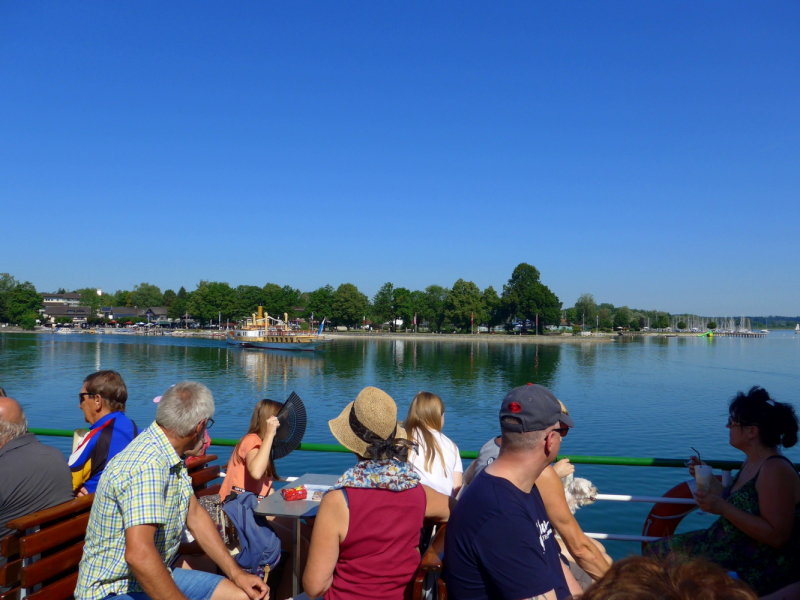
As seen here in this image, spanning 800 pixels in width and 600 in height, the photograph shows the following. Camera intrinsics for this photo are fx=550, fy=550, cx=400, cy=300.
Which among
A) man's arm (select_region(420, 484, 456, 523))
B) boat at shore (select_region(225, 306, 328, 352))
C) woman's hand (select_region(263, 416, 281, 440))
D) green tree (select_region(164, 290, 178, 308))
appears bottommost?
boat at shore (select_region(225, 306, 328, 352))

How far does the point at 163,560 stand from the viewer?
2.49 m

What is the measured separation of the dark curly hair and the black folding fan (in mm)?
2686

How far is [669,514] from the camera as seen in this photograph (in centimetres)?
380

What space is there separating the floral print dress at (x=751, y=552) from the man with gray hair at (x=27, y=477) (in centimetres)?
307

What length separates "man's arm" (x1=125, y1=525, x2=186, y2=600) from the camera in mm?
2240

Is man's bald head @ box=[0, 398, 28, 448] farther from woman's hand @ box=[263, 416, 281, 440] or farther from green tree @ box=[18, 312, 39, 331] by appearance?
green tree @ box=[18, 312, 39, 331]

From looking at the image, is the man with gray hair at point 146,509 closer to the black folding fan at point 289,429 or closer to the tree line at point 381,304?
the black folding fan at point 289,429

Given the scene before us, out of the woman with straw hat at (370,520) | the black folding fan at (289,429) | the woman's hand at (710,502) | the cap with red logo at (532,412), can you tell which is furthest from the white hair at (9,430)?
the woman's hand at (710,502)

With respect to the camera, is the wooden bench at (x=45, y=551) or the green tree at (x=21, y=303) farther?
the green tree at (x=21, y=303)

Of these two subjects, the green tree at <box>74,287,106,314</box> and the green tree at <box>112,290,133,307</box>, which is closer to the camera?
the green tree at <box>74,287,106,314</box>

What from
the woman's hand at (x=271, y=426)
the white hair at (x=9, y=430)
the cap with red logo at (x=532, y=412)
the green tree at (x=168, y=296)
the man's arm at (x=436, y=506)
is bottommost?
the man's arm at (x=436, y=506)

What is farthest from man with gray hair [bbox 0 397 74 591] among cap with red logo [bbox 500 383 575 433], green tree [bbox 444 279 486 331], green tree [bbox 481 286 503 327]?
green tree [bbox 481 286 503 327]

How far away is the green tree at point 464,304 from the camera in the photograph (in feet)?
328

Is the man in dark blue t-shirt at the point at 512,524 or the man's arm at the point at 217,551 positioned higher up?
the man in dark blue t-shirt at the point at 512,524
